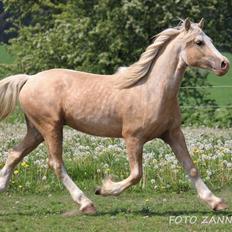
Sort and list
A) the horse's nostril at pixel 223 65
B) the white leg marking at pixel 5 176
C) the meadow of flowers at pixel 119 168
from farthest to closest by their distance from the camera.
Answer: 1. the meadow of flowers at pixel 119 168
2. the white leg marking at pixel 5 176
3. the horse's nostril at pixel 223 65

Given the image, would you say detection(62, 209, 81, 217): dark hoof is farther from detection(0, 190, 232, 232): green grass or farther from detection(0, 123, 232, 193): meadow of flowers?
detection(0, 123, 232, 193): meadow of flowers

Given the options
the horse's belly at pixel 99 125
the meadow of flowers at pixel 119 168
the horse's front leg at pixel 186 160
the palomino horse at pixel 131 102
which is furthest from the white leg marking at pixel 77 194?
the meadow of flowers at pixel 119 168

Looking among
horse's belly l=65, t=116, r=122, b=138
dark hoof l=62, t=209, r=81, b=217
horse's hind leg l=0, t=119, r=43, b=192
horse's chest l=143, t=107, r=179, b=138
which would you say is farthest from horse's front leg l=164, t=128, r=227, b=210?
horse's hind leg l=0, t=119, r=43, b=192

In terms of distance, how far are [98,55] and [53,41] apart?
5.22 ft

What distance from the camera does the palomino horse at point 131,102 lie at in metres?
8.24

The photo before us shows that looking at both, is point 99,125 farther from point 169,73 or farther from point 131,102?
point 169,73

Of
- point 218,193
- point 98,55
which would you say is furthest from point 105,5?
point 218,193

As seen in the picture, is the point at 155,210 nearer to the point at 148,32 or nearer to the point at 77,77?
the point at 77,77

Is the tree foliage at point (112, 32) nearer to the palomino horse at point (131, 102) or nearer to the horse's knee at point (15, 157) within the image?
the horse's knee at point (15, 157)

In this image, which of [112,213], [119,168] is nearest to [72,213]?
[112,213]

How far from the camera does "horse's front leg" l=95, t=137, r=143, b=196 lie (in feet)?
26.9

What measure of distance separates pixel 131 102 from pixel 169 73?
0.51 meters

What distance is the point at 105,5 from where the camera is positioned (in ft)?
75.7

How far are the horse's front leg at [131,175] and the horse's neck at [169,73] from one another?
0.58m
